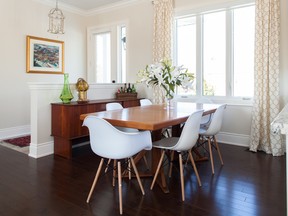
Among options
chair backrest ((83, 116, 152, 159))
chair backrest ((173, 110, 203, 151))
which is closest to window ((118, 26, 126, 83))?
chair backrest ((173, 110, 203, 151))

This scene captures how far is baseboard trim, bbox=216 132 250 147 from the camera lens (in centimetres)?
408

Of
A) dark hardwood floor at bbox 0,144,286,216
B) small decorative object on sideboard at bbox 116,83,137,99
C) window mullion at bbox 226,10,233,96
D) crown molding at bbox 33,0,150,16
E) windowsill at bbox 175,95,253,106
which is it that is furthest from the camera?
crown molding at bbox 33,0,150,16

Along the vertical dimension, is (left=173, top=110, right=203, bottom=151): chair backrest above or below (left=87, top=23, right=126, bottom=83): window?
below

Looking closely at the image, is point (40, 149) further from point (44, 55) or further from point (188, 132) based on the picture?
point (44, 55)

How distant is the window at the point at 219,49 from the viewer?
4.05 metres

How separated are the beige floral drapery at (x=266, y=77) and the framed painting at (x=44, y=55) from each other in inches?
168

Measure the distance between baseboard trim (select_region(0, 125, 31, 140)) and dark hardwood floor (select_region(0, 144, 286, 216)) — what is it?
154 centimetres

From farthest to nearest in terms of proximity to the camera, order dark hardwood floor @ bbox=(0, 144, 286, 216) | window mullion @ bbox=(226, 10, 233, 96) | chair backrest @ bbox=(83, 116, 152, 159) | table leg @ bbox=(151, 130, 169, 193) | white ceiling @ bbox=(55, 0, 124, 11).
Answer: white ceiling @ bbox=(55, 0, 124, 11), window mullion @ bbox=(226, 10, 233, 96), table leg @ bbox=(151, 130, 169, 193), dark hardwood floor @ bbox=(0, 144, 286, 216), chair backrest @ bbox=(83, 116, 152, 159)

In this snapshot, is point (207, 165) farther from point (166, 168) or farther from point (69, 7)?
point (69, 7)

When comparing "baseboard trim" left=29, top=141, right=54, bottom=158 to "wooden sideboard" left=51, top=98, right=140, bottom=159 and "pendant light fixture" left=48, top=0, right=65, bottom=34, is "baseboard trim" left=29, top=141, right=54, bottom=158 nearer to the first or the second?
"wooden sideboard" left=51, top=98, right=140, bottom=159

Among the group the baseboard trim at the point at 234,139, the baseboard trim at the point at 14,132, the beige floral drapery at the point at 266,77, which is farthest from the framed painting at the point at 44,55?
the beige floral drapery at the point at 266,77

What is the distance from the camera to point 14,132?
485 cm

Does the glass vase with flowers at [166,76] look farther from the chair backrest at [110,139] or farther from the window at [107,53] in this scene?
the window at [107,53]

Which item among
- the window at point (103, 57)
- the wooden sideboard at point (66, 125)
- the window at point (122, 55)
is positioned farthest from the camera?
the window at point (103, 57)
